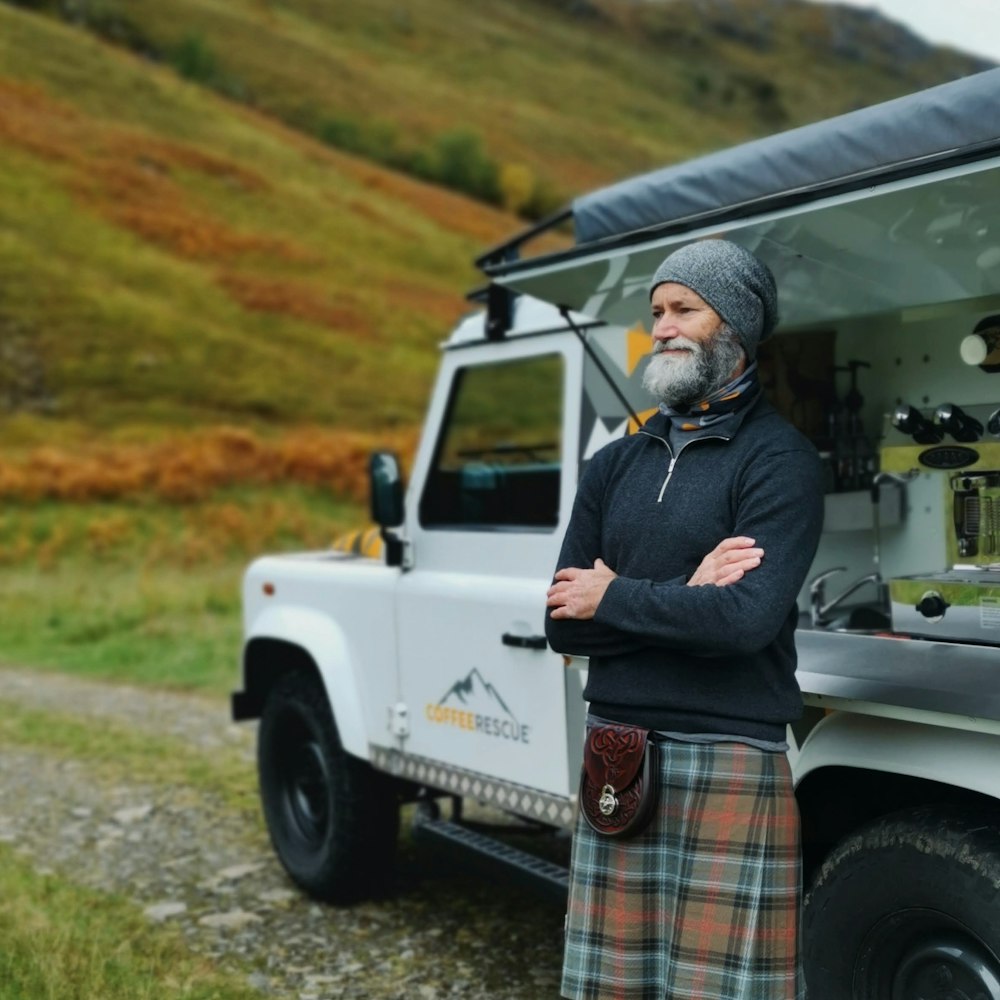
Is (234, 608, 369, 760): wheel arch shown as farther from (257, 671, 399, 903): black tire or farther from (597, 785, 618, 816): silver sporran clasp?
(597, 785, 618, 816): silver sporran clasp

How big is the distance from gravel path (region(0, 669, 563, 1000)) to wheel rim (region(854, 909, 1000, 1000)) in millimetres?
1690

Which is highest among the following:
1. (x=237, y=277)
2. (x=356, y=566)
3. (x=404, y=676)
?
(x=237, y=277)

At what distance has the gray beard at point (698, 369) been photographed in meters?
2.72

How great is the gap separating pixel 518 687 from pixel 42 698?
22.8ft

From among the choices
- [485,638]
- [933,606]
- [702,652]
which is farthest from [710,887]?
[485,638]

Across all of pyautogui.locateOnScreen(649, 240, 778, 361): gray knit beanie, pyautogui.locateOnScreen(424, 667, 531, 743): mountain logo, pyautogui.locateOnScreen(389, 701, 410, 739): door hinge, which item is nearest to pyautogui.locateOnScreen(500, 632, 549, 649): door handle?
pyautogui.locateOnScreen(424, 667, 531, 743): mountain logo

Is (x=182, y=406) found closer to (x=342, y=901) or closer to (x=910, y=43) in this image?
(x=342, y=901)

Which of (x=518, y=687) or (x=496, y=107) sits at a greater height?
(x=496, y=107)

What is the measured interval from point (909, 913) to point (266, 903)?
10.1 feet

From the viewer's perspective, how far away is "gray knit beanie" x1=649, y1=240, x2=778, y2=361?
107 inches

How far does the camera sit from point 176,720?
9367 millimetres

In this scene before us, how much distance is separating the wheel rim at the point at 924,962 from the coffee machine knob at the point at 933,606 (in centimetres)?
71

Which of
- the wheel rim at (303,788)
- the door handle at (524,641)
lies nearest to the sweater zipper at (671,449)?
the door handle at (524,641)

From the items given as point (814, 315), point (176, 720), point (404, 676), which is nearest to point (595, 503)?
point (814, 315)
